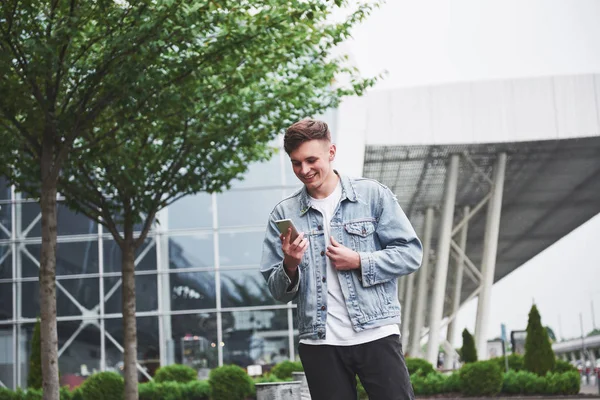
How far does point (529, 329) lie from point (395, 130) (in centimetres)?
565

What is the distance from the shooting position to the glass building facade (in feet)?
77.9

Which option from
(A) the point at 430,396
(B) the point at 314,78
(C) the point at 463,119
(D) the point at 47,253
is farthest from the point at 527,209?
(D) the point at 47,253

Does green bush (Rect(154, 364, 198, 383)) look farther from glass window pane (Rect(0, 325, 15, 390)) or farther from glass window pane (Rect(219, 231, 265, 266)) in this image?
glass window pane (Rect(0, 325, 15, 390))

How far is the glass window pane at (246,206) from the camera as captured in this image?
2452 centimetres

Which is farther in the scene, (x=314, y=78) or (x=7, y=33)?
(x=314, y=78)

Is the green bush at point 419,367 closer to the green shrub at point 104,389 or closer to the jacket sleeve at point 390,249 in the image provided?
the green shrub at point 104,389

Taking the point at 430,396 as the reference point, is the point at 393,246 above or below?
above

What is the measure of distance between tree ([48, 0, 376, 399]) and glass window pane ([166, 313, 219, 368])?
8.34 meters

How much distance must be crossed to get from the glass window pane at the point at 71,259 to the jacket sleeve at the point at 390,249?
21.6 metres

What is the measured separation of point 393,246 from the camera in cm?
374

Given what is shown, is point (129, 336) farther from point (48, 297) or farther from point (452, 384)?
point (452, 384)

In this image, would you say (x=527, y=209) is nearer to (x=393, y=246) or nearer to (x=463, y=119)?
(x=463, y=119)

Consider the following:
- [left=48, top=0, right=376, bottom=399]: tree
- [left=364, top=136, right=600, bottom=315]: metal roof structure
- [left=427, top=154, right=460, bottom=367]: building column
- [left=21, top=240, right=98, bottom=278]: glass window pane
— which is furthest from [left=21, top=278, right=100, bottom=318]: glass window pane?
[left=427, top=154, right=460, bottom=367]: building column

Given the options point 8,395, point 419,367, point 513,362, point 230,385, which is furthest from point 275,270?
point 513,362
